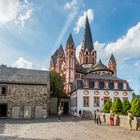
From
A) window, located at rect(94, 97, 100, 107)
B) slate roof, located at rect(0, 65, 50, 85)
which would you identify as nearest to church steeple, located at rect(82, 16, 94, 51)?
window, located at rect(94, 97, 100, 107)

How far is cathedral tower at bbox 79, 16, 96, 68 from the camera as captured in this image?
7419 centimetres

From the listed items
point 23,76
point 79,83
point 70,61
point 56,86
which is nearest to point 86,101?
point 79,83

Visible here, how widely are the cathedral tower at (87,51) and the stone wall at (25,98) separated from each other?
143 ft

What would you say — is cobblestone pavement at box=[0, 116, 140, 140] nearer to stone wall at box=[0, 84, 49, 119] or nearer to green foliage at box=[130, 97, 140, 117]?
green foliage at box=[130, 97, 140, 117]

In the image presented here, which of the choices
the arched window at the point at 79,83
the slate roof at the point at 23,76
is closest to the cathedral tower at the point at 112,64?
the arched window at the point at 79,83

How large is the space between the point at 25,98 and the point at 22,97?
462 millimetres

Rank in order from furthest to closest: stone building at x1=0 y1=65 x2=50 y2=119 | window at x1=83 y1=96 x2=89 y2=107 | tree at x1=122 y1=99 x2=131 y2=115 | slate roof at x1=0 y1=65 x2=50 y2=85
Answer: window at x1=83 y1=96 x2=89 y2=107
slate roof at x1=0 y1=65 x2=50 y2=85
stone building at x1=0 y1=65 x2=50 y2=119
tree at x1=122 y1=99 x2=131 y2=115

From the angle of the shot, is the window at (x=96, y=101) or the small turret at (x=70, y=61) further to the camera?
the small turret at (x=70, y=61)

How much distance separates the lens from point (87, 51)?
244ft

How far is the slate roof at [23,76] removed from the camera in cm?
3103

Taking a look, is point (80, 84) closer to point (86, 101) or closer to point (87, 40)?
point (86, 101)

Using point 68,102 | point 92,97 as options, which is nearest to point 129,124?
point 92,97

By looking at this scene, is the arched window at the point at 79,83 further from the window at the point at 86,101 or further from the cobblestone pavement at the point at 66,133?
the cobblestone pavement at the point at 66,133

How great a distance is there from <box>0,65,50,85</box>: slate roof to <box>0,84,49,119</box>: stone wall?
670mm
